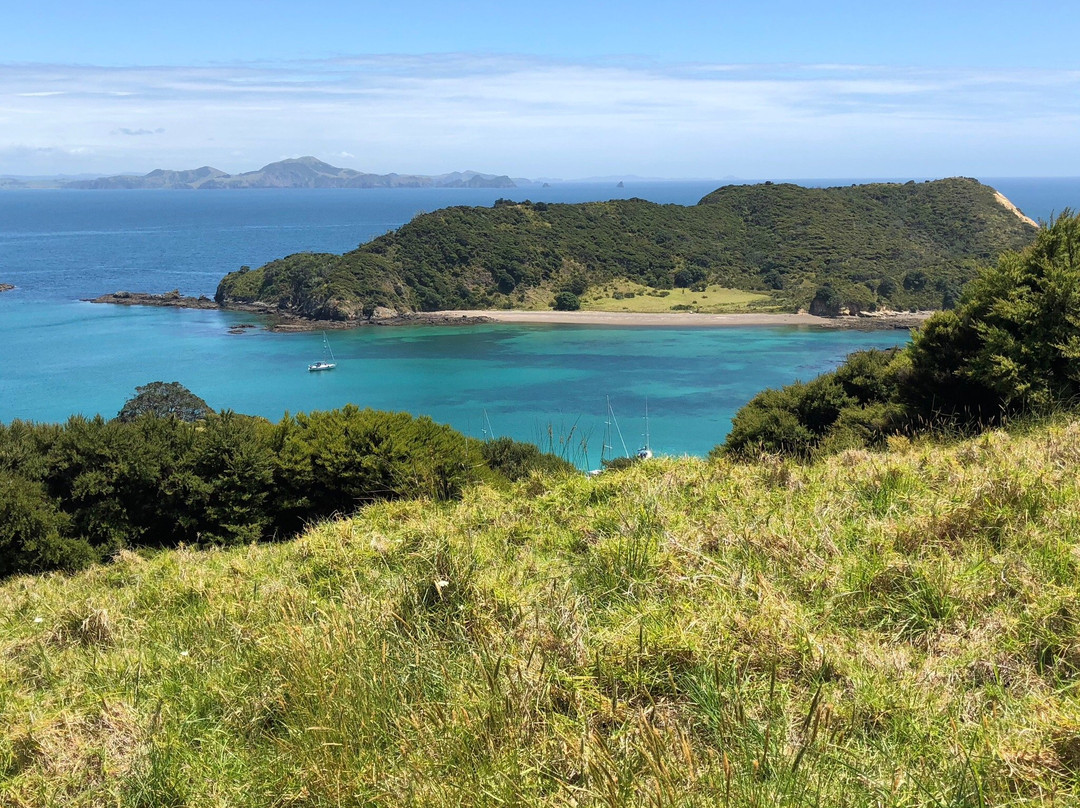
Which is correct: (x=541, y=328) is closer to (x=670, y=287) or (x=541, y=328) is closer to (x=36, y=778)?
(x=670, y=287)

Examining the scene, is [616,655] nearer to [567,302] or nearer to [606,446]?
[606,446]

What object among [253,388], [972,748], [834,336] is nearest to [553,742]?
[972,748]

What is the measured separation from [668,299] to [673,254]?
38.1 feet

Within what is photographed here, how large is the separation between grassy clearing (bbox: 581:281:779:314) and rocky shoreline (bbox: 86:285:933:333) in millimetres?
2039

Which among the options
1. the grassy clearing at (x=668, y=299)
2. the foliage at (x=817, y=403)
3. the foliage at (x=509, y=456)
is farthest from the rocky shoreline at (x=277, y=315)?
the foliage at (x=817, y=403)

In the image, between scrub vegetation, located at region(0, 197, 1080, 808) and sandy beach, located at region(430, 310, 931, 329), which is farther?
sandy beach, located at region(430, 310, 931, 329)

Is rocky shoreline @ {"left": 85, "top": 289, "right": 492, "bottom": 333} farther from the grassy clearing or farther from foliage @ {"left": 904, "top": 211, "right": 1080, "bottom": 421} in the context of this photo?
foliage @ {"left": 904, "top": 211, "right": 1080, "bottom": 421}

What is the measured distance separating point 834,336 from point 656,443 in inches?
1177

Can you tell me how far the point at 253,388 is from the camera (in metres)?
47.0

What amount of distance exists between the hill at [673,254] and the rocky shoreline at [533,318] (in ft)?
4.05

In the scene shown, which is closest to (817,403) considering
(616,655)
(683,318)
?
(616,655)

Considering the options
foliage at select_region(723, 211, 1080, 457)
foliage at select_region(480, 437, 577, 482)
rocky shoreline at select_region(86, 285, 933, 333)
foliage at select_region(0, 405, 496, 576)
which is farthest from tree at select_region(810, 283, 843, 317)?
foliage at select_region(0, 405, 496, 576)

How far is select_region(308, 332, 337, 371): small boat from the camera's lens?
5069 centimetres

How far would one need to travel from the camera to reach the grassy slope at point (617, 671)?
2105mm
